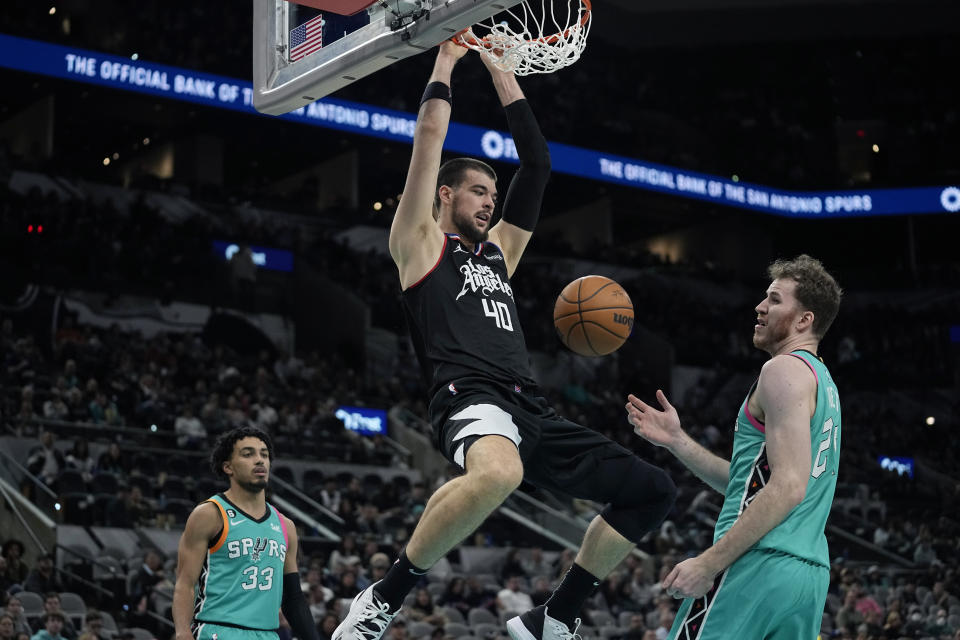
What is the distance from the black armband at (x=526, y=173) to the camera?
20.1 feet

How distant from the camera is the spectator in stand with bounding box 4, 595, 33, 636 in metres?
10.6

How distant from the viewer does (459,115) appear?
31125mm

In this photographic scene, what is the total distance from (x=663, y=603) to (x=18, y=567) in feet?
25.5

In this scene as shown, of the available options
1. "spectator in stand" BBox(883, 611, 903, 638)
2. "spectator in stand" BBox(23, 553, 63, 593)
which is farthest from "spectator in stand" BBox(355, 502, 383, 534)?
"spectator in stand" BBox(883, 611, 903, 638)

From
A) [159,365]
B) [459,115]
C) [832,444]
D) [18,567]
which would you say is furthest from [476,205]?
[459,115]

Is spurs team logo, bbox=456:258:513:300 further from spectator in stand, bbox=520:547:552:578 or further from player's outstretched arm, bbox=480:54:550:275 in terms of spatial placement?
spectator in stand, bbox=520:547:552:578

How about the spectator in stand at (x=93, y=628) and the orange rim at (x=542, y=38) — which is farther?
the spectator in stand at (x=93, y=628)

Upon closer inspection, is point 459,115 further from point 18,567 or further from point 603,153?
point 18,567

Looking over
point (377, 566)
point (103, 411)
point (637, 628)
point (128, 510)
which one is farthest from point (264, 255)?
point (637, 628)

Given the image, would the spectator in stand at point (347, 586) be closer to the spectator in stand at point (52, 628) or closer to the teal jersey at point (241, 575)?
the spectator in stand at point (52, 628)

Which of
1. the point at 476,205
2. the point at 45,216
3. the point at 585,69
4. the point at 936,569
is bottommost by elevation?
the point at 936,569

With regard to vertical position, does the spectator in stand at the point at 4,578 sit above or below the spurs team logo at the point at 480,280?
below

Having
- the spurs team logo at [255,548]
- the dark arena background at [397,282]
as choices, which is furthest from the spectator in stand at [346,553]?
the spurs team logo at [255,548]

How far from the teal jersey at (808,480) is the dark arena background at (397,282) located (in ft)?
0.75
